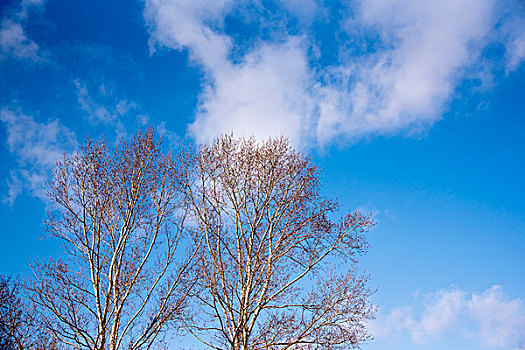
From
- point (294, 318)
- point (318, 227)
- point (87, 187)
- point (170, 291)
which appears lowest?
point (294, 318)

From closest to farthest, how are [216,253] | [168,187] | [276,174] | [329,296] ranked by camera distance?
[329,296] < [216,253] < [276,174] < [168,187]

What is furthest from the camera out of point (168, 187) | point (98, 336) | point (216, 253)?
point (168, 187)

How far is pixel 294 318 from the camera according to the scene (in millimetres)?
9234

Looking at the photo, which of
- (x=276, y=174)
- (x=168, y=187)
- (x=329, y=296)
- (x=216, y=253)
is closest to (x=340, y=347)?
(x=329, y=296)

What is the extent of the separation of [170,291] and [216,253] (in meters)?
2.03

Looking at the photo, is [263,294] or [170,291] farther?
[170,291]

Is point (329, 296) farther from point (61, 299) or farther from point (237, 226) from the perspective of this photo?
point (61, 299)

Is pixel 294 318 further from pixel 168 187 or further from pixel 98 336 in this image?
pixel 168 187

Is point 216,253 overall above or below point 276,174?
below

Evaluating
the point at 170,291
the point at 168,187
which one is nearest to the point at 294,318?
the point at 170,291

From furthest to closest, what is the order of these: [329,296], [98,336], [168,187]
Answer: [168,187], [329,296], [98,336]

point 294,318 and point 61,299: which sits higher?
point 61,299

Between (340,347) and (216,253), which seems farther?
(216,253)

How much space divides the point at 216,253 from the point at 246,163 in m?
2.91
